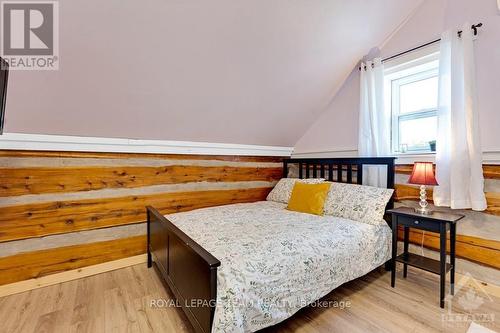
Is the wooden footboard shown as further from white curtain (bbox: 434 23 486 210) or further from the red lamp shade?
white curtain (bbox: 434 23 486 210)

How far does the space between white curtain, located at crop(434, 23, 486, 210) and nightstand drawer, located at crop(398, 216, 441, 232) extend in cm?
35

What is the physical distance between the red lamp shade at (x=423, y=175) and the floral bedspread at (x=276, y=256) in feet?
1.73

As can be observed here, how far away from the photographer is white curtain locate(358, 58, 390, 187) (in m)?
2.72

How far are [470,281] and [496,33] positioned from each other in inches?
83.9

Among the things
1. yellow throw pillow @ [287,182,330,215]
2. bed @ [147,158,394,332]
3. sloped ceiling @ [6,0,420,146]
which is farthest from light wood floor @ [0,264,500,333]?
sloped ceiling @ [6,0,420,146]

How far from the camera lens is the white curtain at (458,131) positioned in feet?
6.71

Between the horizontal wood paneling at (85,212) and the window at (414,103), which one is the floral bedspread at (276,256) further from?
the window at (414,103)

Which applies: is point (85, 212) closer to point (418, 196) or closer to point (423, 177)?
point (423, 177)

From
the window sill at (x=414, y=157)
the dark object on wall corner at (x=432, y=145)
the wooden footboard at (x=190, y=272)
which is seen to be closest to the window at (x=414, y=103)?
the dark object on wall corner at (x=432, y=145)

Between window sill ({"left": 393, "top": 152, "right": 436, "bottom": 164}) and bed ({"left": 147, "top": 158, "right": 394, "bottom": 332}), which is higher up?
window sill ({"left": 393, "top": 152, "right": 436, "bottom": 164})

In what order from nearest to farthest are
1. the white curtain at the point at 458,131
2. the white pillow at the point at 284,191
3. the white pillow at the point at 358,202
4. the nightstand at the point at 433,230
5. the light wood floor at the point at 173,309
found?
1. the light wood floor at the point at 173,309
2. the nightstand at the point at 433,230
3. the white curtain at the point at 458,131
4. the white pillow at the point at 358,202
5. the white pillow at the point at 284,191

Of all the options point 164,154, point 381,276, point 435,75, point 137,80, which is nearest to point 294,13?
point 137,80

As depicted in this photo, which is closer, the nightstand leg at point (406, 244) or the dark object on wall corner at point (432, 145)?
the nightstand leg at point (406, 244)

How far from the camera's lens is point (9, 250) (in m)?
2.13
